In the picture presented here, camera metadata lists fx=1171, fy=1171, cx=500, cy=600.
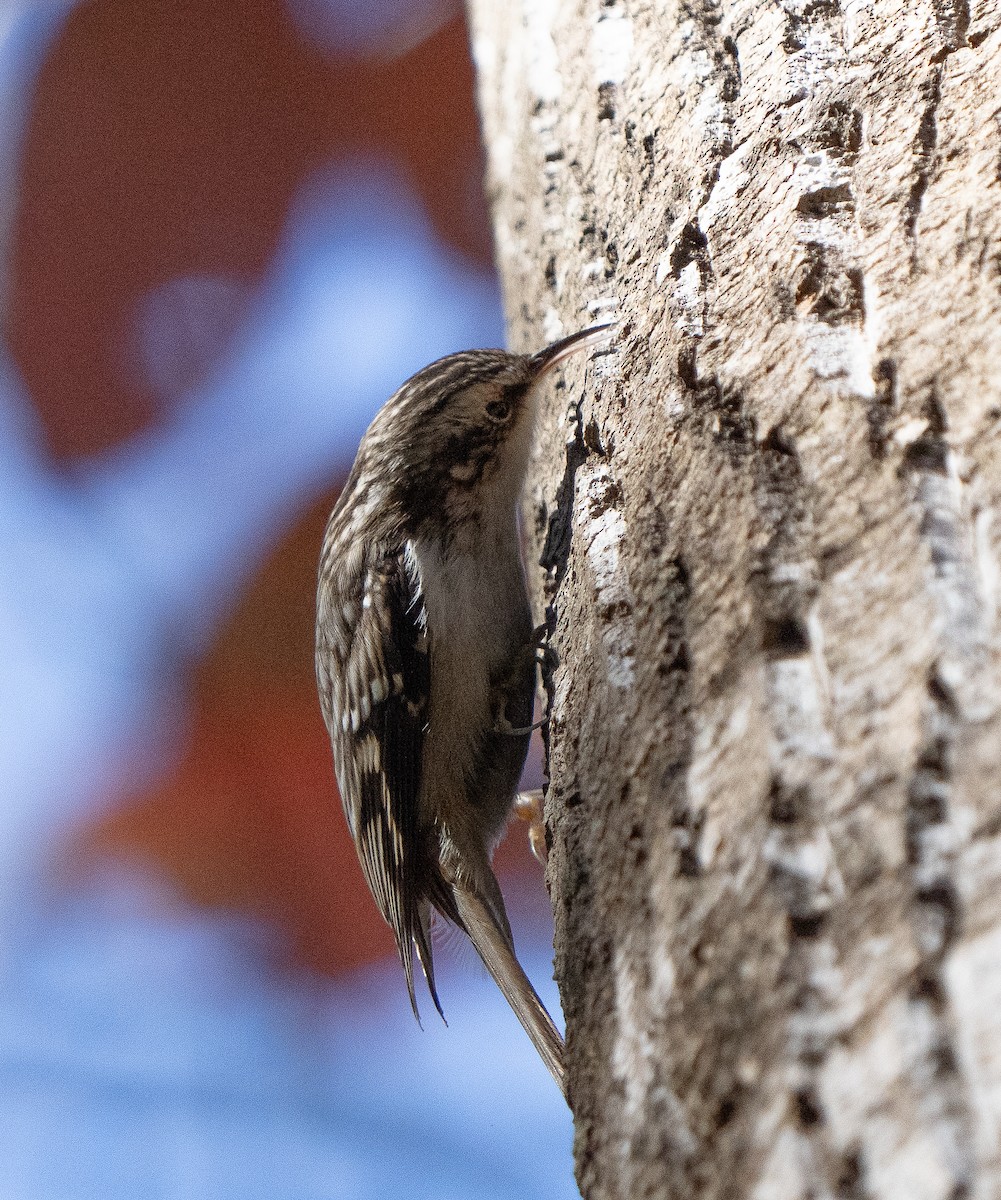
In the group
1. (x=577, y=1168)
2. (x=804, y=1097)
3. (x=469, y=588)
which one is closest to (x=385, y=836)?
(x=469, y=588)

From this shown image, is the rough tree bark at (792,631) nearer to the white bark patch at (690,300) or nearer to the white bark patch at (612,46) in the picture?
the white bark patch at (690,300)

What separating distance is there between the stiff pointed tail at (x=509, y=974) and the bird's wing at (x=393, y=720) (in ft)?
0.30

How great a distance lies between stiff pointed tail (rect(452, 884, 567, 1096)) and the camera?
Answer: 1.57m

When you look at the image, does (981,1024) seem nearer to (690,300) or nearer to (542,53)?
(690,300)

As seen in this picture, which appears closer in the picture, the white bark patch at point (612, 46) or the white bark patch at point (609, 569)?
the white bark patch at point (609, 569)

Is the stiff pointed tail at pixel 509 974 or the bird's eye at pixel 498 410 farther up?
the bird's eye at pixel 498 410

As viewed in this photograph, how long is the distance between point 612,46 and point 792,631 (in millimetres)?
1126

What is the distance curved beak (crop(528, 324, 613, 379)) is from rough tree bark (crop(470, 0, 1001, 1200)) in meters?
0.05

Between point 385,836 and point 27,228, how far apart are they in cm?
257

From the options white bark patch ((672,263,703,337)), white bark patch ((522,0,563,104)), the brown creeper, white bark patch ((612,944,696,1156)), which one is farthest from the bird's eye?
white bark patch ((612,944,696,1156))

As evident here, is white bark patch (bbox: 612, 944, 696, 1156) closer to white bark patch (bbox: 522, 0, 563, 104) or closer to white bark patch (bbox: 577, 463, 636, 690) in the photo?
white bark patch (bbox: 577, 463, 636, 690)

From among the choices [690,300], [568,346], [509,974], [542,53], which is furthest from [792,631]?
[542,53]

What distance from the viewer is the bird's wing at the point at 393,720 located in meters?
1.89

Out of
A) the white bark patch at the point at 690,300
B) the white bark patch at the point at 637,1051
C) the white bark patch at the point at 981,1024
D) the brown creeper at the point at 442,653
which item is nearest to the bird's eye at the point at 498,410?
the brown creeper at the point at 442,653
